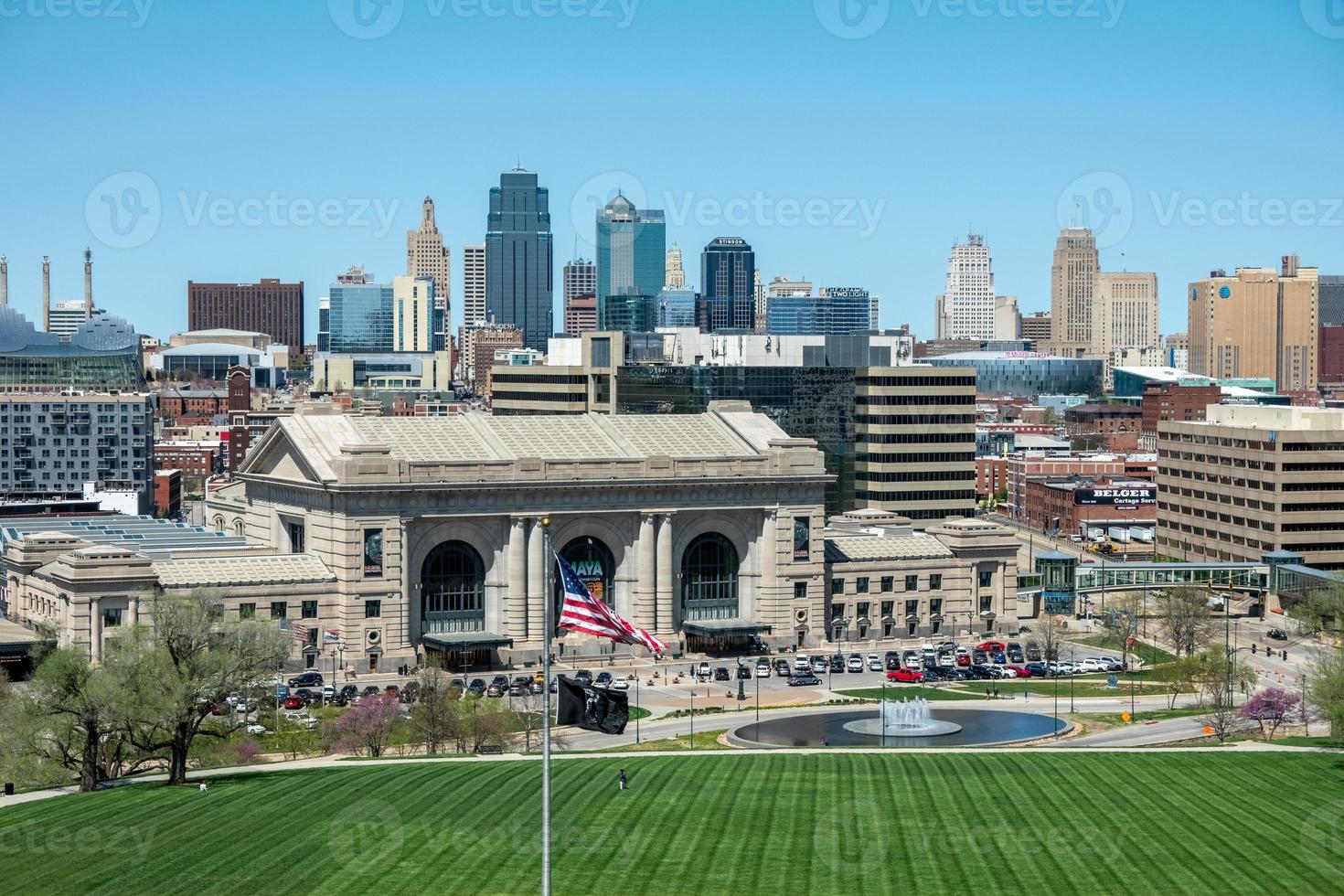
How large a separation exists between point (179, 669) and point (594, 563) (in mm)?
52340

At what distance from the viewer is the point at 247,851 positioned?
70188 millimetres

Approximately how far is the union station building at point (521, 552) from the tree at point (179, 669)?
32763 millimetres

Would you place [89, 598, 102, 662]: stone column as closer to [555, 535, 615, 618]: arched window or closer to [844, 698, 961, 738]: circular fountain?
[555, 535, 615, 618]: arched window

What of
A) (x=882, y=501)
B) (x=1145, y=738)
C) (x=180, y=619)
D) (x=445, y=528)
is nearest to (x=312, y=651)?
(x=445, y=528)

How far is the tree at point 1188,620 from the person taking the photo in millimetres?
131250

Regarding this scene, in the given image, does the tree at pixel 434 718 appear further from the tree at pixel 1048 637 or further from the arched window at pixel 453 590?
the tree at pixel 1048 637

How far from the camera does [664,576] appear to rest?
133000mm

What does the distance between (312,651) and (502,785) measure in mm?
43956

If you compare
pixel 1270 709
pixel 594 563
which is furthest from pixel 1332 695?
pixel 594 563

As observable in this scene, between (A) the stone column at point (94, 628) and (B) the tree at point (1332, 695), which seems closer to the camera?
(B) the tree at point (1332, 695)

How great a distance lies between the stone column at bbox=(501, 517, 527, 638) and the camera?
128 m

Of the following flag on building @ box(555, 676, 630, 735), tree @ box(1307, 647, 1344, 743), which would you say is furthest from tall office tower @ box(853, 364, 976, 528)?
flag on building @ box(555, 676, 630, 735)

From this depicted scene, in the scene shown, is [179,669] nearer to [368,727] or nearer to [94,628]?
[368,727]

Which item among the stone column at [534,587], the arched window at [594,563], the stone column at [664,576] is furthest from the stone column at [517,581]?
the stone column at [664,576]
